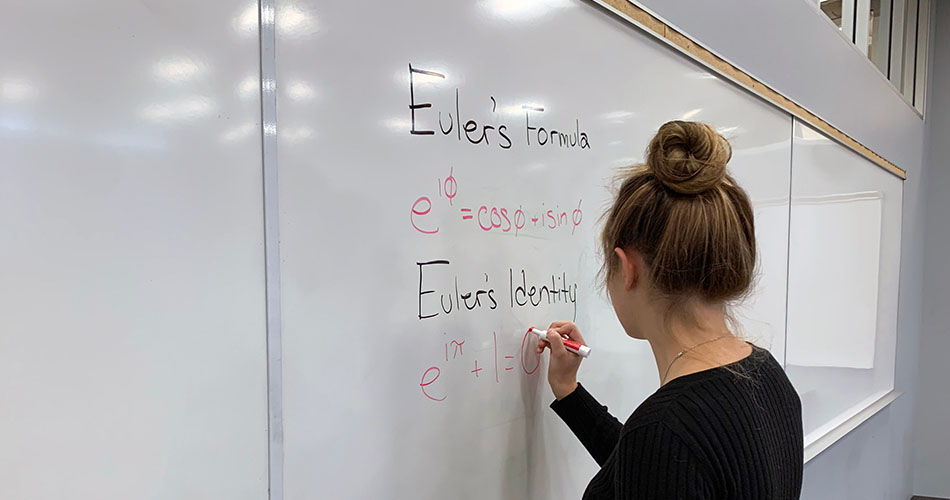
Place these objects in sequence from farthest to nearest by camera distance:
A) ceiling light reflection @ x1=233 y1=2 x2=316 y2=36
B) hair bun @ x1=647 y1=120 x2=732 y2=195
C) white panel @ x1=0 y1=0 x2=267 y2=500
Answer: hair bun @ x1=647 y1=120 x2=732 y2=195 → ceiling light reflection @ x1=233 y1=2 x2=316 y2=36 → white panel @ x1=0 y1=0 x2=267 y2=500

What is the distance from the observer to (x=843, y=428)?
2.07 metres

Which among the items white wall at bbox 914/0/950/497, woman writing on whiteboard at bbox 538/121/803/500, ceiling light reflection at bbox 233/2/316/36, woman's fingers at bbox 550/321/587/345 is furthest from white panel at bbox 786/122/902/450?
ceiling light reflection at bbox 233/2/316/36

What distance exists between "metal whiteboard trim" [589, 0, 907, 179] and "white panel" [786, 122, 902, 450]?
1.8 inches

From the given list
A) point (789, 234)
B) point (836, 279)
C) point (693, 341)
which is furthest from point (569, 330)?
point (836, 279)

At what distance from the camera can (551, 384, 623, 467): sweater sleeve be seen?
2.86 feet

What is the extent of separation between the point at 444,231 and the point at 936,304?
387cm

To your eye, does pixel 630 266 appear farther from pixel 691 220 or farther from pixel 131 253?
pixel 131 253

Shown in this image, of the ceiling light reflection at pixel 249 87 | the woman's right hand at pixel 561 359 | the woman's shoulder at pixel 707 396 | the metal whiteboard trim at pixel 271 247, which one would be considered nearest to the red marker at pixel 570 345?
the woman's right hand at pixel 561 359

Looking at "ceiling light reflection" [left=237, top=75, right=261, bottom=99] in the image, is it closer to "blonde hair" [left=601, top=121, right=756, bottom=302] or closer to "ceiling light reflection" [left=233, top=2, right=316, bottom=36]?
"ceiling light reflection" [left=233, top=2, right=316, bottom=36]

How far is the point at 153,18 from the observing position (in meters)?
0.49

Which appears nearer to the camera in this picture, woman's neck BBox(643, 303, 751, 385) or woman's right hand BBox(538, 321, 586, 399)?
woman's neck BBox(643, 303, 751, 385)

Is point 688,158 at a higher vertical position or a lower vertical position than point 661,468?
higher

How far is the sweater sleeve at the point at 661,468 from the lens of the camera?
57cm

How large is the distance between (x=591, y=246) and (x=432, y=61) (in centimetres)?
44
